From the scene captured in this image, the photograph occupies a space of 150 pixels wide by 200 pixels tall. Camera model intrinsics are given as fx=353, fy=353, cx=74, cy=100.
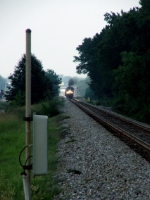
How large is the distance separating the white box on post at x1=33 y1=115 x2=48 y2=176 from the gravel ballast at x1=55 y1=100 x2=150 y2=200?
9.00ft

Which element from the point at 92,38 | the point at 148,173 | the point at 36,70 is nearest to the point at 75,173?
the point at 148,173

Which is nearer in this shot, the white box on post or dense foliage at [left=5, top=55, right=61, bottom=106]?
the white box on post

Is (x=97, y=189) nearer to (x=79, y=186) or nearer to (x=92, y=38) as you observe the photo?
(x=79, y=186)

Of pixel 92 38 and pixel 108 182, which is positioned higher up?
pixel 92 38

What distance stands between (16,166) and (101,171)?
2.60 metres

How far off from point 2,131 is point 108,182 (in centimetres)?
1186

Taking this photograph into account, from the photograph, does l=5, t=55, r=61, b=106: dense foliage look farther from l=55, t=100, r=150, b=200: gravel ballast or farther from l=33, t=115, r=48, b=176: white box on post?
l=33, t=115, r=48, b=176: white box on post

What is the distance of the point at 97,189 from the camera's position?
25.3ft

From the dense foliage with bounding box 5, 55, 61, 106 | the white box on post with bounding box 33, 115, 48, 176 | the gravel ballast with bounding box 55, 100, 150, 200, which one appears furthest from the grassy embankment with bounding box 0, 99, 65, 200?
the dense foliage with bounding box 5, 55, 61, 106

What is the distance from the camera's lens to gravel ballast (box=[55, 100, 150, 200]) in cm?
741

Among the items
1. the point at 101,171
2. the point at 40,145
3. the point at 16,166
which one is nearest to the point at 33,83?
the point at 16,166

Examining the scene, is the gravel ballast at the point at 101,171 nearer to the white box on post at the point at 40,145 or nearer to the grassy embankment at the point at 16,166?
the grassy embankment at the point at 16,166

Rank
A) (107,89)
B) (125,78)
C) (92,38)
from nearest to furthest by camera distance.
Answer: (125,78) < (107,89) < (92,38)

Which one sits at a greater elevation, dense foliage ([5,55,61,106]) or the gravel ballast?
dense foliage ([5,55,61,106])
